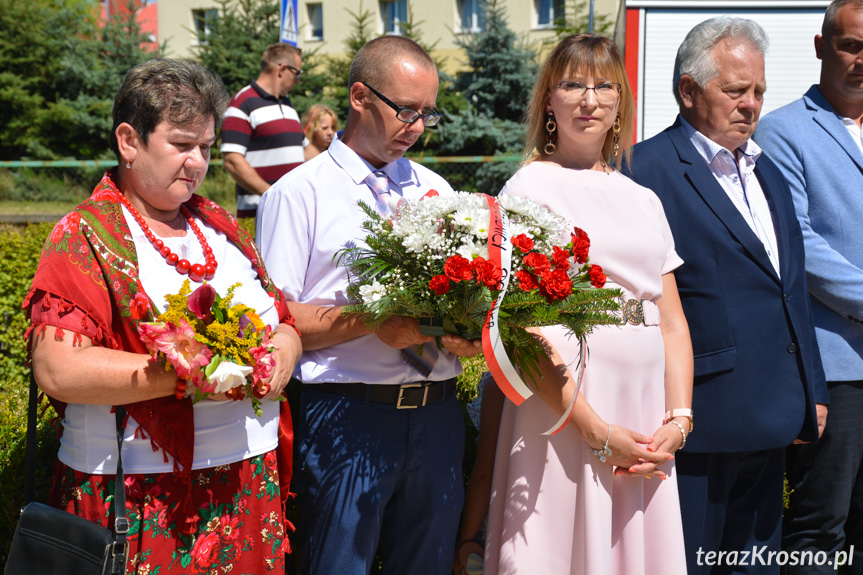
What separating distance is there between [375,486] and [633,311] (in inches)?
42.0

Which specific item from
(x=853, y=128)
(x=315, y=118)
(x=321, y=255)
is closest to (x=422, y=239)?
(x=321, y=255)

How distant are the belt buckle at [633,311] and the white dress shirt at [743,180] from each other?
74 centimetres

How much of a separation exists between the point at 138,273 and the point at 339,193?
774mm

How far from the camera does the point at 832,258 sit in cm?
330

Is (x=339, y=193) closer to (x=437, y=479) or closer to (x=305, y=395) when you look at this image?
(x=305, y=395)

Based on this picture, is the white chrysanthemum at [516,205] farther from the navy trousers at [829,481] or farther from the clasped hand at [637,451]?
the navy trousers at [829,481]

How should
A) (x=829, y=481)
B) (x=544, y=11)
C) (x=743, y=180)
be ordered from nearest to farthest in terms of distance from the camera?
1. (x=743, y=180)
2. (x=829, y=481)
3. (x=544, y=11)

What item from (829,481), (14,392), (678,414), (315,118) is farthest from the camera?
(315,118)

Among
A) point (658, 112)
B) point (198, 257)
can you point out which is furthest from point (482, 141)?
point (198, 257)

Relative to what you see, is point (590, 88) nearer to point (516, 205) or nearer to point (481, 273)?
point (516, 205)

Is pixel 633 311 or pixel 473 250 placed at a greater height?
pixel 473 250

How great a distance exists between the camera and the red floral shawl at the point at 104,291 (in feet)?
6.51

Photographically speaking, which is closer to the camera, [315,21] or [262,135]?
[262,135]

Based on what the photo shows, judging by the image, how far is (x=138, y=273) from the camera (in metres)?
2.11
